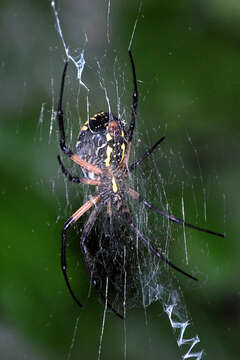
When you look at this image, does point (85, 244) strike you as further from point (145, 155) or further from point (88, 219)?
point (145, 155)

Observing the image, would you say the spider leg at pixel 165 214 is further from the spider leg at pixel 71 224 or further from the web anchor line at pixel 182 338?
the web anchor line at pixel 182 338

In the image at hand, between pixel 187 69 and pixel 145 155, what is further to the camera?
pixel 187 69

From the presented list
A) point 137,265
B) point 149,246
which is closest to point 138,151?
point 149,246

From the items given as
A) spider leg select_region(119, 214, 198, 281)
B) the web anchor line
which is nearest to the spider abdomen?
spider leg select_region(119, 214, 198, 281)

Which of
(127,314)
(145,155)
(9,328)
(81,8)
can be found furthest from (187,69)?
(9,328)

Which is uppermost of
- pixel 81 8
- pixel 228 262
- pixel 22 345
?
pixel 81 8
